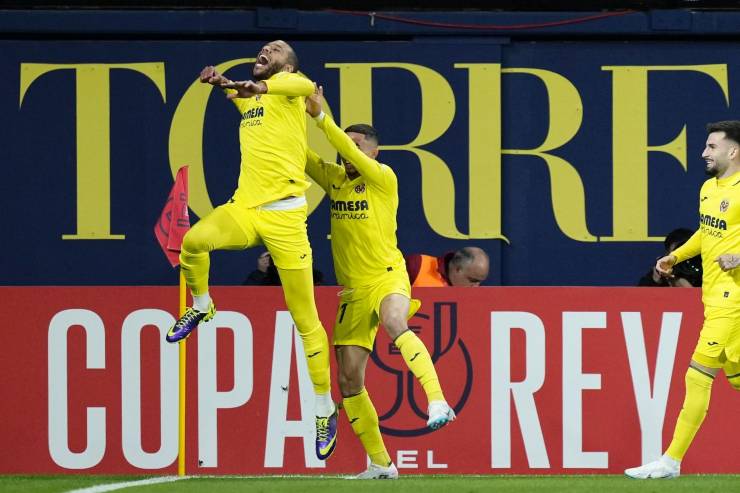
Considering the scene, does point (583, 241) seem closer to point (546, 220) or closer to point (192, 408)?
point (546, 220)

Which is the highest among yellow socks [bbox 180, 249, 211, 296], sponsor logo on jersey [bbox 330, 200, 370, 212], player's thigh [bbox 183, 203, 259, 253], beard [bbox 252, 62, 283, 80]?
beard [bbox 252, 62, 283, 80]

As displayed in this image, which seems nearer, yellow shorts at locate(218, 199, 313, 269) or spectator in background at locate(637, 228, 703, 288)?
yellow shorts at locate(218, 199, 313, 269)

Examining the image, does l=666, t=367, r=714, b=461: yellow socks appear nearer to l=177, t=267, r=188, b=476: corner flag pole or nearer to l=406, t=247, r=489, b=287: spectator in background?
l=406, t=247, r=489, b=287: spectator in background

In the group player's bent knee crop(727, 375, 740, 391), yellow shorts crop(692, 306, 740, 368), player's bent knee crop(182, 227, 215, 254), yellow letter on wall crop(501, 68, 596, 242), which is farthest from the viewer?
yellow letter on wall crop(501, 68, 596, 242)

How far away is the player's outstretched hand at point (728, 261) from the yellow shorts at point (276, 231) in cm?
232

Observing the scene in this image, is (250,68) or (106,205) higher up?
(250,68)

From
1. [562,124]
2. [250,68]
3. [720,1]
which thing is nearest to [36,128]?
[250,68]

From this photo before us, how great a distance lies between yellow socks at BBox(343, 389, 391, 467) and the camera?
31.8 feet

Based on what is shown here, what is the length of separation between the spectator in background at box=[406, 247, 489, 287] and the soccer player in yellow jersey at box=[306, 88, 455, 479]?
4.00 feet

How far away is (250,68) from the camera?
12.4m

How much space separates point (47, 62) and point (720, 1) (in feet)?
17.0

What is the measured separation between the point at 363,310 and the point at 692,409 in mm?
1995

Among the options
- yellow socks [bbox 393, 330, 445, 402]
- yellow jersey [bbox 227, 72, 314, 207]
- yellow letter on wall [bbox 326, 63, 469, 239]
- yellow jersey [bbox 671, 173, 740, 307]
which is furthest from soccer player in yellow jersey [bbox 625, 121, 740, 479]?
yellow letter on wall [bbox 326, 63, 469, 239]

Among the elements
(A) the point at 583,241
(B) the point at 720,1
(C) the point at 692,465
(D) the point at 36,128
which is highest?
(B) the point at 720,1
